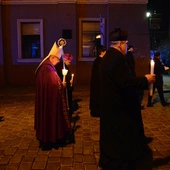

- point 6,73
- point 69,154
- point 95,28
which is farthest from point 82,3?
point 69,154

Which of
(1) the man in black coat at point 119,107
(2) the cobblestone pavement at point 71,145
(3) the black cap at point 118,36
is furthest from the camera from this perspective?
(2) the cobblestone pavement at point 71,145

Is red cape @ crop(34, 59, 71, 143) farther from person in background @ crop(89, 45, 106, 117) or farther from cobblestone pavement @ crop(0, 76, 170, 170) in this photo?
person in background @ crop(89, 45, 106, 117)

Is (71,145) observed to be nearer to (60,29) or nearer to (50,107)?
(50,107)

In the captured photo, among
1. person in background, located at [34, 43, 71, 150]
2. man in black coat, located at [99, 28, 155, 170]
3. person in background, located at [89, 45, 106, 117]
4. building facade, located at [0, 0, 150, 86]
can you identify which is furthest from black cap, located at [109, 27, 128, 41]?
building facade, located at [0, 0, 150, 86]

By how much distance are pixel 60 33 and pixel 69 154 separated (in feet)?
30.8

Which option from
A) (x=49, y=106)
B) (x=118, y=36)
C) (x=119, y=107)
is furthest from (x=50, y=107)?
(x=118, y=36)

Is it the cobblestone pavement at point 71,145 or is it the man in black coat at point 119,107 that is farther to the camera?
the cobblestone pavement at point 71,145

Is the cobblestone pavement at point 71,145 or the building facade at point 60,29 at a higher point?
the building facade at point 60,29

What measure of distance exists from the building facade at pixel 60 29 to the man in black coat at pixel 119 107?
9.91 m

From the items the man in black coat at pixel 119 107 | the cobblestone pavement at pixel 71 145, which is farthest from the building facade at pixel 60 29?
the man in black coat at pixel 119 107

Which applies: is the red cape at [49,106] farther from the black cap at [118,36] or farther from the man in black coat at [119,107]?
the black cap at [118,36]

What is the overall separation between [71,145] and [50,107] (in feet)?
3.19

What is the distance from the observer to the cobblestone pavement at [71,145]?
455 centimetres

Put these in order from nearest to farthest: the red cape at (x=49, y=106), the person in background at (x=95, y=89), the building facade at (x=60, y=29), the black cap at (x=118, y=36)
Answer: the black cap at (x=118, y=36), the red cape at (x=49, y=106), the person in background at (x=95, y=89), the building facade at (x=60, y=29)
